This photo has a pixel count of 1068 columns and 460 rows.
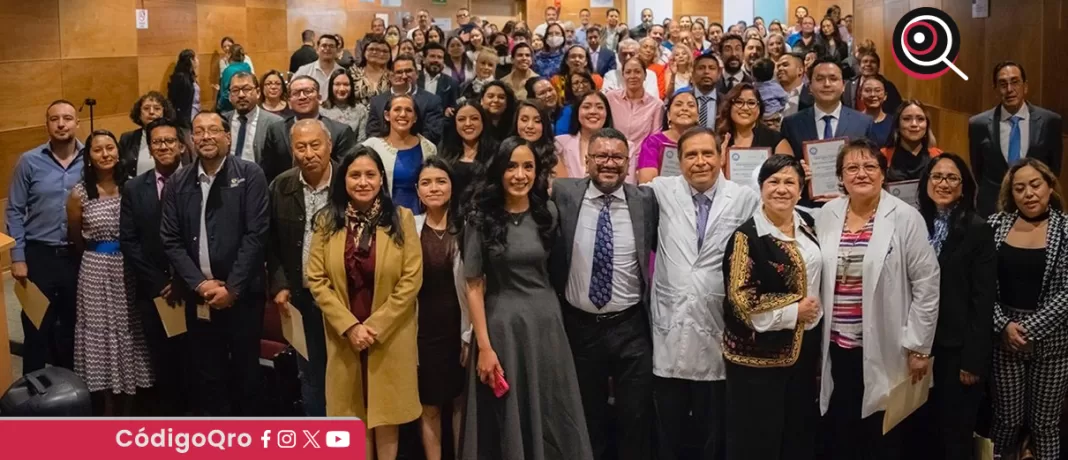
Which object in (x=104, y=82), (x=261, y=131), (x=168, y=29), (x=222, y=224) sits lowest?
(x=222, y=224)

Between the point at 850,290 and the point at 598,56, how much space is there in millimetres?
7089

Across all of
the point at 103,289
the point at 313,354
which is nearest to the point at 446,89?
the point at 103,289

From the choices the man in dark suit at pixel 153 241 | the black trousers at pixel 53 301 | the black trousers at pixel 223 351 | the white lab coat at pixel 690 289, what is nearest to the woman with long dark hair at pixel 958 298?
the white lab coat at pixel 690 289

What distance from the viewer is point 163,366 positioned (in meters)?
4.62

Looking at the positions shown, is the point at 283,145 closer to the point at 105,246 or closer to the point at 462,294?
the point at 105,246

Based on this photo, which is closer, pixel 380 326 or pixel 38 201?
pixel 380 326

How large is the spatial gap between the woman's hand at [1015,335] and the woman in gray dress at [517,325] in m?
1.66

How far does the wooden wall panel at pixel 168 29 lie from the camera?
985cm

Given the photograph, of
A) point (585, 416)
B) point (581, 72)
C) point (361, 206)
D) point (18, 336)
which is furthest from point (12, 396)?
point (581, 72)

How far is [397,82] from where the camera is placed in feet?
21.1

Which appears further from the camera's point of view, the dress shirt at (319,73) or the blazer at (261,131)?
the dress shirt at (319,73)

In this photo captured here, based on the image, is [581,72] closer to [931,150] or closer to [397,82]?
[397,82]

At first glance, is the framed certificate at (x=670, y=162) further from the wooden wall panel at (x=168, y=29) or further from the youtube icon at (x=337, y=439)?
the wooden wall panel at (x=168, y=29)

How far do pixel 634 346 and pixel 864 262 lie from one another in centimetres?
89
